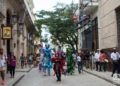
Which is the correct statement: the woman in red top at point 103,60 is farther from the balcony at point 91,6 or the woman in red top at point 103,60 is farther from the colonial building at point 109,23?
the balcony at point 91,6

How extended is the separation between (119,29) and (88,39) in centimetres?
2037

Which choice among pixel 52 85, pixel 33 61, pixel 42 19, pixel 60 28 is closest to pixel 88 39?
pixel 33 61

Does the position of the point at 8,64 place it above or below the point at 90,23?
below

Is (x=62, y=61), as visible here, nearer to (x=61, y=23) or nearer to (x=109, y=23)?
(x=109, y=23)

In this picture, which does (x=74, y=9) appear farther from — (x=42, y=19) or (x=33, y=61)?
(x=33, y=61)

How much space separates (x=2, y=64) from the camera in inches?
798

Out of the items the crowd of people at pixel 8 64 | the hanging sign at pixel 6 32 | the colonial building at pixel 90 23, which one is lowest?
the crowd of people at pixel 8 64

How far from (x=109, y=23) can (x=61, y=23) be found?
1225 inches

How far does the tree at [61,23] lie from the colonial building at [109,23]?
2377 cm

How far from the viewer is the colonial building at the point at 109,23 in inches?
1276

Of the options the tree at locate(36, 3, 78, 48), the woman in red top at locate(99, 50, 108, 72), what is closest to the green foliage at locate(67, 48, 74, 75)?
the woman in red top at locate(99, 50, 108, 72)

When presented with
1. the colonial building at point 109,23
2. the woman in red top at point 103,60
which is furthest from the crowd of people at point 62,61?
the colonial building at point 109,23

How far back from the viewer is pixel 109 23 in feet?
117

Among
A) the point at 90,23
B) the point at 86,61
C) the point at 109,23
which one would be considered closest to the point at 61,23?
the point at 90,23
